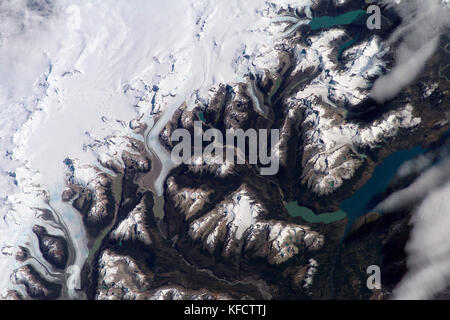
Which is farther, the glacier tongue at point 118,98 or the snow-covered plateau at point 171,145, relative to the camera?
the glacier tongue at point 118,98

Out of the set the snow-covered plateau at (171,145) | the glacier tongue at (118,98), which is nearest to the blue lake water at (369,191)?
the snow-covered plateau at (171,145)

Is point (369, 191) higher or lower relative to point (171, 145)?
lower

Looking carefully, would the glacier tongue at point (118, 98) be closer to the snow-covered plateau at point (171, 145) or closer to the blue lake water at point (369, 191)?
the snow-covered plateau at point (171, 145)

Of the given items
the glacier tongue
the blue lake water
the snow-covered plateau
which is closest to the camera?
the blue lake water

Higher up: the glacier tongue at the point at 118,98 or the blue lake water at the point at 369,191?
the glacier tongue at the point at 118,98

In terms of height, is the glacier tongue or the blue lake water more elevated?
the glacier tongue

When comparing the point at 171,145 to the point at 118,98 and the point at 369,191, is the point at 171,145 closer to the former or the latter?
the point at 118,98

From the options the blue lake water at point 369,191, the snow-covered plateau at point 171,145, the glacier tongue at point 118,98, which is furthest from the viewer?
the glacier tongue at point 118,98

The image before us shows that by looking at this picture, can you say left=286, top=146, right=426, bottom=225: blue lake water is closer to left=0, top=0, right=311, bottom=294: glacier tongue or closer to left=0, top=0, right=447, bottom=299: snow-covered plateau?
left=0, top=0, right=447, bottom=299: snow-covered plateau

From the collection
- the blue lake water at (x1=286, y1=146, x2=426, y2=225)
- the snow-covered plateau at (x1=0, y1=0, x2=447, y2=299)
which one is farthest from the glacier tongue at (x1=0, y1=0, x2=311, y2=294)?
the blue lake water at (x1=286, y1=146, x2=426, y2=225)

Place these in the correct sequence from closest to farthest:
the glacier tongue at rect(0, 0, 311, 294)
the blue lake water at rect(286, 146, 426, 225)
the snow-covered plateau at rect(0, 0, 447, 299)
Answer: the blue lake water at rect(286, 146, 426, 225)
the snow-covered plateau at rect(0, 0, 447, 299)
the glacier tongue at rect(0, 0, 311, 294)

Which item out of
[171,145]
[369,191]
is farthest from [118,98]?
[369,191]

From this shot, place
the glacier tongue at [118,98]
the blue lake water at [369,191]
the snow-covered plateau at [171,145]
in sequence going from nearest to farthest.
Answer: the blue lake water at [369,191]
the snow-covered plateau at [171,145]
the glacier tongue at [118,98]

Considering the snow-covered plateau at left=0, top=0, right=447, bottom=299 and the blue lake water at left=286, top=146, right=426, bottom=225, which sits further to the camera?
the snow-covered plateau at left=0, top=0, right=447, bottom=299
